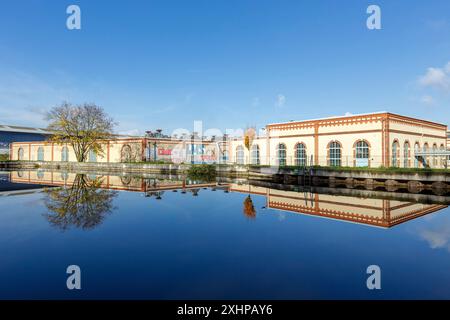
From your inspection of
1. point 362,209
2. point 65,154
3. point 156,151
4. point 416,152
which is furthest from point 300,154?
point 65,154

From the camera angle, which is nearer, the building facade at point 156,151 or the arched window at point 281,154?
the arched window at point 281,154

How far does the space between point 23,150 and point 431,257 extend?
7105cm

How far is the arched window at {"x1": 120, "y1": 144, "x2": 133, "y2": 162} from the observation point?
4342cm

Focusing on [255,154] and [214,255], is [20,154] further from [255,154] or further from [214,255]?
[214,255]

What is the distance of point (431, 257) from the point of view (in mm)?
5664

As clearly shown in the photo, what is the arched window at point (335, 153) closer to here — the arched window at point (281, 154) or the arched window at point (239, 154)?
the arched window at point (281, 154)

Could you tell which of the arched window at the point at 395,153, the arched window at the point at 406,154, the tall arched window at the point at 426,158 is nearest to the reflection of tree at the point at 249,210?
the arched window at the point at 395,153

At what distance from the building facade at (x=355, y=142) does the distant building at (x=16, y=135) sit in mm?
65417

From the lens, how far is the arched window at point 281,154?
3138cm

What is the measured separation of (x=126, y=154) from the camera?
4381cm

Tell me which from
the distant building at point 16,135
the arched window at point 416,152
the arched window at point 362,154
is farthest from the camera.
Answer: the distant building at point 16,135

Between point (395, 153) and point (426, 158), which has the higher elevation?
point (395, 153)

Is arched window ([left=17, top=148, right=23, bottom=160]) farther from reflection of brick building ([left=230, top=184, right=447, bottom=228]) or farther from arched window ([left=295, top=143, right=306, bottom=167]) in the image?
reflection of brick building ([left=230, top=184, right=447, bottom=228])

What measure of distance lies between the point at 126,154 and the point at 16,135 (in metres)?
44.1
